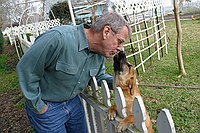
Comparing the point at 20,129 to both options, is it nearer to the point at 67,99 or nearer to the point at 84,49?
the point at 67,99

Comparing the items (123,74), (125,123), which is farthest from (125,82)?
(125,123)

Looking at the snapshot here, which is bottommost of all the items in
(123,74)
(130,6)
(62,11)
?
(123,74)

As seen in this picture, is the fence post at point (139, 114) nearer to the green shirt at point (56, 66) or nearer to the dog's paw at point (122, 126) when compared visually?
the dog's paw at point (122, 126)

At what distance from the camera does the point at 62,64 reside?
165 cm

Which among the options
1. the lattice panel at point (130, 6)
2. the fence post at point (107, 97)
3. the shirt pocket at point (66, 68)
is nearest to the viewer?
the shirt pocket at point (66, 68)

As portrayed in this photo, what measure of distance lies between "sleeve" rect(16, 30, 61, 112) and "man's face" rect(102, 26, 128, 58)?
282 mm

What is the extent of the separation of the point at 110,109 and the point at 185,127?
1.57 m

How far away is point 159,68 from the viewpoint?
5.93m

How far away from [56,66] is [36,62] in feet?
0.44

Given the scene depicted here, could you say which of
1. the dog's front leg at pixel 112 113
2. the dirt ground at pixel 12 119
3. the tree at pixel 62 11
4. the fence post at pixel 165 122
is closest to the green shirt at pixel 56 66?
the dog's front leg at pixel 112 113

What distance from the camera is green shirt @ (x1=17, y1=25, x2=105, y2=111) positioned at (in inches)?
61.7

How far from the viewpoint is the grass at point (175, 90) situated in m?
3.12

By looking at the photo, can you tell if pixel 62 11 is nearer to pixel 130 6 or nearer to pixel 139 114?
pixel 130 6

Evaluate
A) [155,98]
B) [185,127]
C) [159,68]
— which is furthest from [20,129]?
[159,68]
